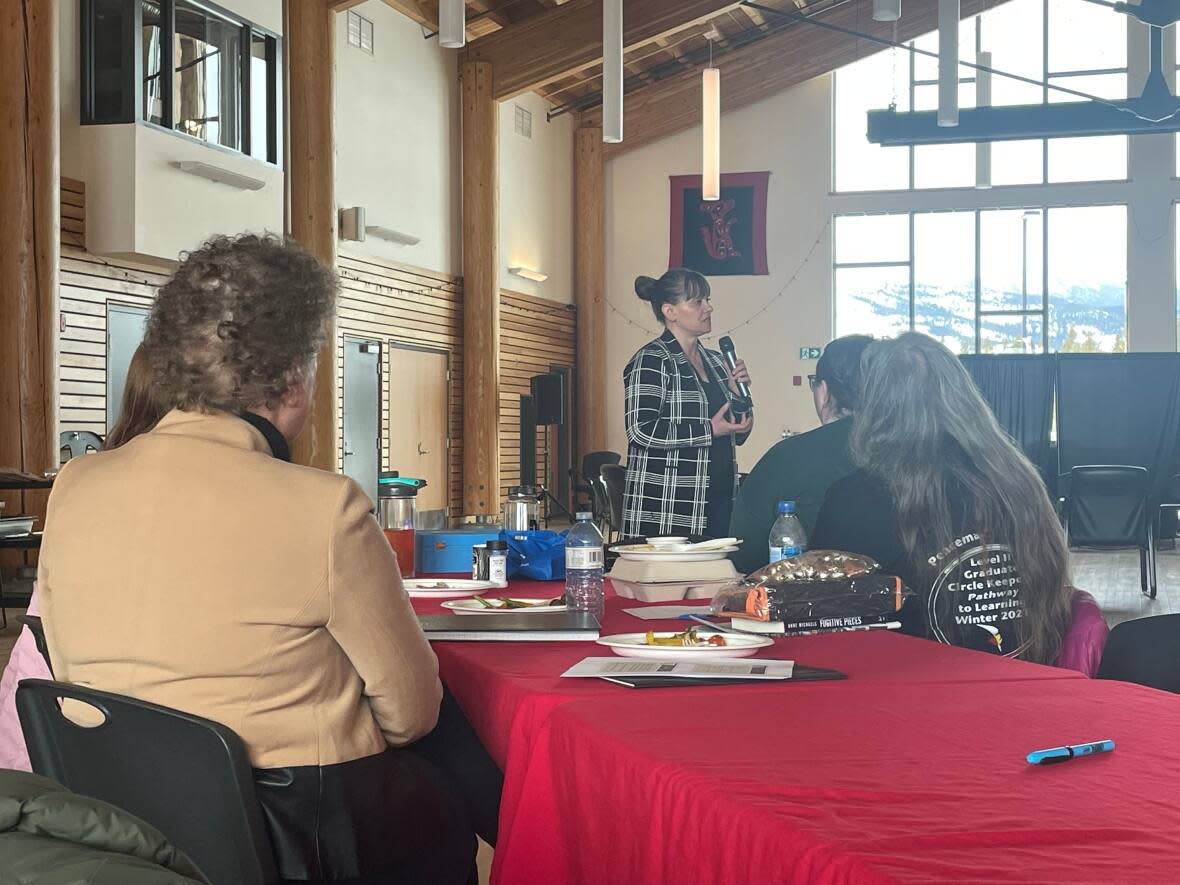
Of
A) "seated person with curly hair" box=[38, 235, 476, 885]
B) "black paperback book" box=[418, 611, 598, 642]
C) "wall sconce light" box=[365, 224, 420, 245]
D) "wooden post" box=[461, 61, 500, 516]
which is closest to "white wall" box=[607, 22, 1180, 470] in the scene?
"wooden post" box=[461, 61, 500, 516]

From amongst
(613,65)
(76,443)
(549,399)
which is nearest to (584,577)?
(613,65)

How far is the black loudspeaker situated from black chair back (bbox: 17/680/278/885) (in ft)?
46.5

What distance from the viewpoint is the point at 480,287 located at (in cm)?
1498

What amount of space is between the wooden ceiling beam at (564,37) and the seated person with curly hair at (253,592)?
1275 centimetres

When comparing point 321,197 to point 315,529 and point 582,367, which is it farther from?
point 315,529

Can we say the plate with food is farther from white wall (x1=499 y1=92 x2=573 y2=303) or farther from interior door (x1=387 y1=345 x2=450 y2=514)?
white wall (x1=499 y1=92 x2=573 y2=303)

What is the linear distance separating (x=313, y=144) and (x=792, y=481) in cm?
948

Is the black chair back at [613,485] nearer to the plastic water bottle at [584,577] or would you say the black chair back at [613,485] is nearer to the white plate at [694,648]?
the plastic water bottle at [584,577]

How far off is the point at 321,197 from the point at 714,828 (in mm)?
11147

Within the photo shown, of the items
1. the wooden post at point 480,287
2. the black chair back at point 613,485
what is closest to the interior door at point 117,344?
the black chair back at point 613,485

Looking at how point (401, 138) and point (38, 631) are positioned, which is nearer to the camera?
point (38, 631)

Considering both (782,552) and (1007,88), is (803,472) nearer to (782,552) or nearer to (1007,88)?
(782,552)

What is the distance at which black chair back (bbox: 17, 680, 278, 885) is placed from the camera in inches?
60.2

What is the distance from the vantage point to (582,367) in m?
18.0
